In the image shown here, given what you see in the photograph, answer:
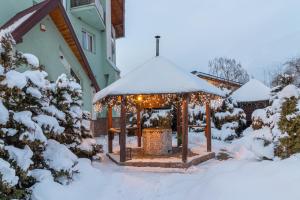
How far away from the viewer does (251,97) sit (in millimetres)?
22672

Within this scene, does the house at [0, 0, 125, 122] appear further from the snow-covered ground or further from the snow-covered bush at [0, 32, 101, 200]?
the snow-covered ground

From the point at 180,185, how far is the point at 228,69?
40.8 m

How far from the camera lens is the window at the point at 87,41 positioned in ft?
68.4

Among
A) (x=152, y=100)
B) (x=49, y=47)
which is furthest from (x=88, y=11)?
(x=152, y=100)

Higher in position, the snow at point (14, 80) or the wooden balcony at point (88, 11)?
the wooden balcony at point (88, 11)

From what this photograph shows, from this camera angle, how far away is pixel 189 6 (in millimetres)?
47094

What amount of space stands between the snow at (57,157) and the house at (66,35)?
13.4 feet

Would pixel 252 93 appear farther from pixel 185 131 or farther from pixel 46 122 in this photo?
pixel 46 122

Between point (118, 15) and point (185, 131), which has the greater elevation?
point (118, 15)

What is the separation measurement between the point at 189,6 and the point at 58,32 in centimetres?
3645

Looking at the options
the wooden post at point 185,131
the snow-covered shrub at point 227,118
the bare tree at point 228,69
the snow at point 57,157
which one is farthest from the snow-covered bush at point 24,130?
the bare tree at point 228,69

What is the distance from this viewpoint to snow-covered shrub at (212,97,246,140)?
59.5 ft

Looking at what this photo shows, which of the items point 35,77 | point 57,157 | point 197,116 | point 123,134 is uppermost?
point 35,77

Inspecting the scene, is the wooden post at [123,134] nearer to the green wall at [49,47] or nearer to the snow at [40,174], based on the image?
the green wall at [49,47]
